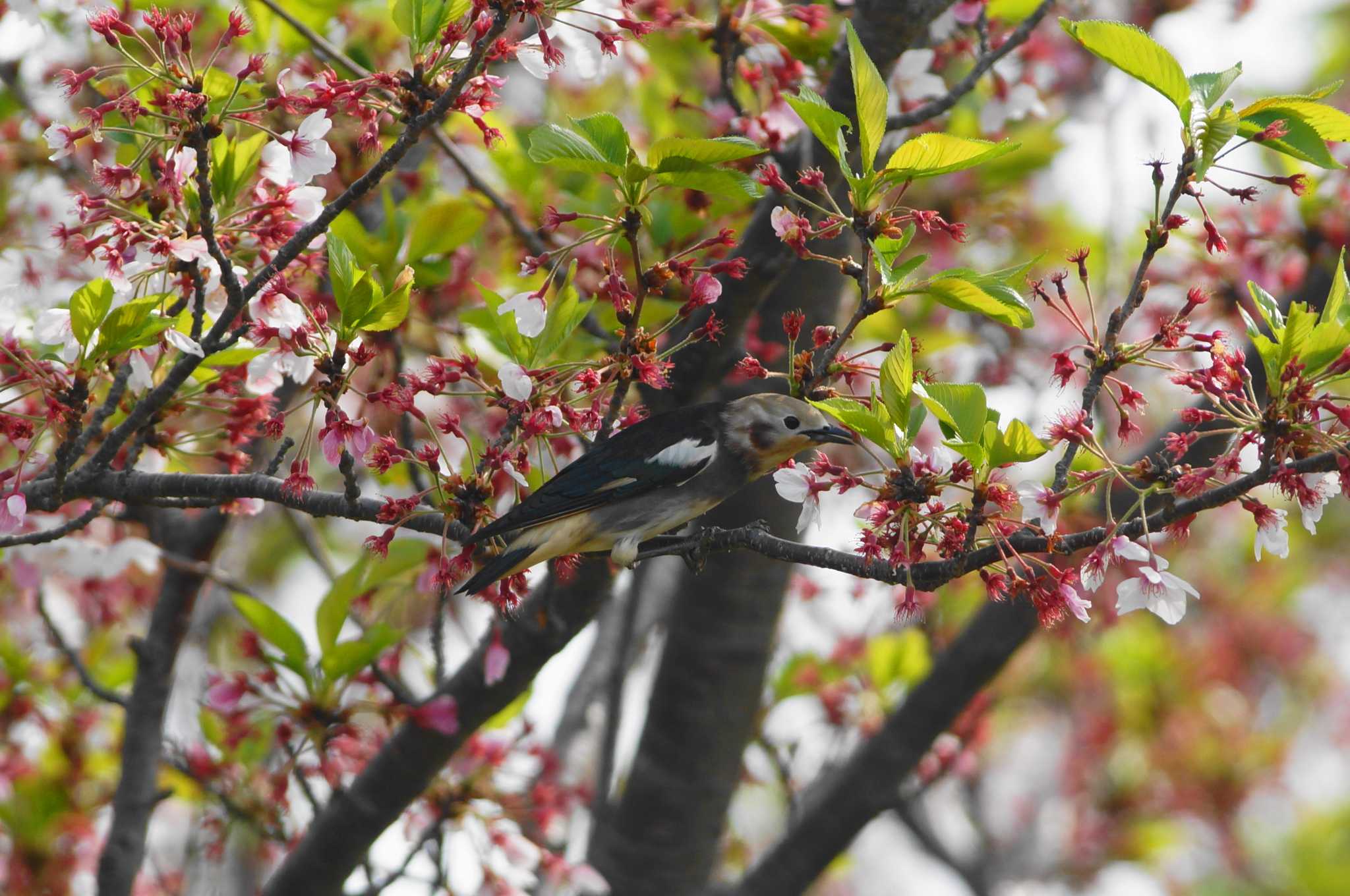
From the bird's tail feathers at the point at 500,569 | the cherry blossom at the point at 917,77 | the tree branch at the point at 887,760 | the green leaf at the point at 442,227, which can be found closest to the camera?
the bird's tail feathers at the point at 500,569

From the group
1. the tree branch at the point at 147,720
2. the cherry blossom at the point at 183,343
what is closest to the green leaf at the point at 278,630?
the tree branch at the point at 147,720

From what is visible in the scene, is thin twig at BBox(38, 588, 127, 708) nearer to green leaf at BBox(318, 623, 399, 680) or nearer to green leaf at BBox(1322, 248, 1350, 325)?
green leaf at BBox(318, 623, 399, 680)

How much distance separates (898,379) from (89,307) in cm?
180

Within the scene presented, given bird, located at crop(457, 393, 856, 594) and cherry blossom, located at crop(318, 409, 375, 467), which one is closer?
cherry blossom, located at crop(318, 409, 375, 467)

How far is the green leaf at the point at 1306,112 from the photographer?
258 cm

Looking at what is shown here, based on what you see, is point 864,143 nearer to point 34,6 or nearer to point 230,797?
point 34,6

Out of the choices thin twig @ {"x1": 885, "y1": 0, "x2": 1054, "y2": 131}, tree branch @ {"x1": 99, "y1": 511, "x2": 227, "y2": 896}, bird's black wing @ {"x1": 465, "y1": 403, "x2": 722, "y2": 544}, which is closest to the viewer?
bird's black wing @ {"x1": 465, "y1": 403, "x2": 722, "y2": 544}

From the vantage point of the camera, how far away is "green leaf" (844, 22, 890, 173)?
257cm

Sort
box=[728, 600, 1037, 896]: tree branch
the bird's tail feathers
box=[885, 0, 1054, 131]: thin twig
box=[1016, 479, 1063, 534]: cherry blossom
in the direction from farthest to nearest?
box=[728, 600, 1037, 896]: tree branch, box=[885, 0, 1054, 131]: thin twig, the bird's tail feathers, box=[1016, 479, 1063, 534]: cherry blossom

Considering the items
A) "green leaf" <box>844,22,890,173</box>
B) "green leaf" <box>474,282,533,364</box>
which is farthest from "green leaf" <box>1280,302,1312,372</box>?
"green leaf" <box>474,282,533,364</box>

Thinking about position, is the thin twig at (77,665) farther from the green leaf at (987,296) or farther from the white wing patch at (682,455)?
the green leaf at (987,296)

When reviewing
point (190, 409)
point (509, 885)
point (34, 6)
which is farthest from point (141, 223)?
point (509, 885)

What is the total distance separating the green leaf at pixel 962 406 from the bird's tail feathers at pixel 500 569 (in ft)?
3.87

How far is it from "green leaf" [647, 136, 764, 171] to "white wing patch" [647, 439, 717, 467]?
1249mm
